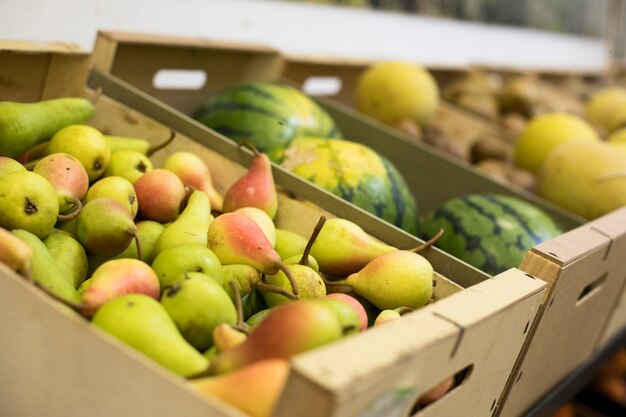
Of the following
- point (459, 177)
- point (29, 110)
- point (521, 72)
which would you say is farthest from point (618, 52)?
point (29, 110)

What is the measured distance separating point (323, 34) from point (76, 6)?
849 millimetres

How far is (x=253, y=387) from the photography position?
0.57m

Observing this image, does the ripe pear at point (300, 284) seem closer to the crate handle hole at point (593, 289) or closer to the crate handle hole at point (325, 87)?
the crate handle hole at point (593, 289)

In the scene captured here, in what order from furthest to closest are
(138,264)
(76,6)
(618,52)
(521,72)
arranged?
(618,52) → (521,72) → (76,6) → (138,264)

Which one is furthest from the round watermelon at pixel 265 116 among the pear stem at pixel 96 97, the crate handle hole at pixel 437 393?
the crate handle hole at pixel 437 393

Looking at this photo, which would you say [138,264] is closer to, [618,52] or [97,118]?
[97,118]

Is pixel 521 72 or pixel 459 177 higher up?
pixel 521 72

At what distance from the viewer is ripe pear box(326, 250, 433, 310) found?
0.85m

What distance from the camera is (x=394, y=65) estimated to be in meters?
1.89

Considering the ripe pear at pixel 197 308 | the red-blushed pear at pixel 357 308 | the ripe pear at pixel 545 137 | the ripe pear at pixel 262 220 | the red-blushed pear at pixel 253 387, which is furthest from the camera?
the ripe pear at pixel 545 137

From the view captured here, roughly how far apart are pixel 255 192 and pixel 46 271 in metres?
0.35

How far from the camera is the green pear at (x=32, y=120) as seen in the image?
93cm

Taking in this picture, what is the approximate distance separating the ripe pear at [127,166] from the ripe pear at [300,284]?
0.85 ft

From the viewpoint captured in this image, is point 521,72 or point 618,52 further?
point 618,52
